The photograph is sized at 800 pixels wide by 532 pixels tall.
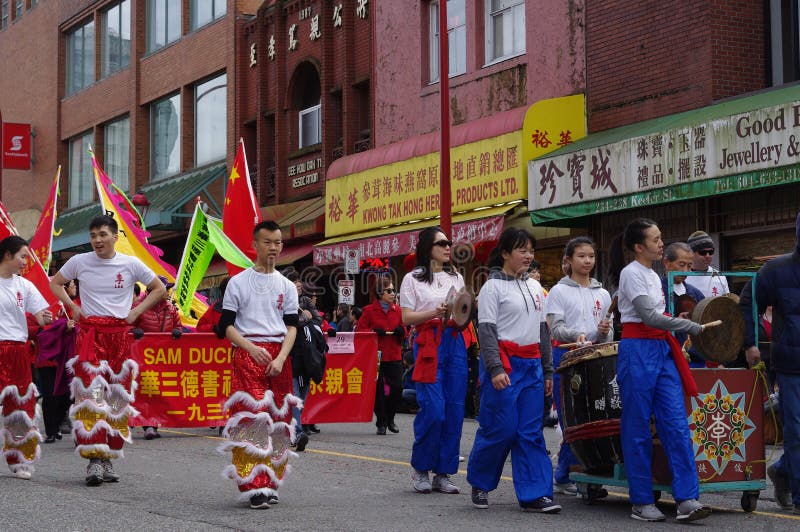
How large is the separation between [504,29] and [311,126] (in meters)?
7.94

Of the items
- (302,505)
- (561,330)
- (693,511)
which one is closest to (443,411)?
(561,330)

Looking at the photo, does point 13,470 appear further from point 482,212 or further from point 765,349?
point 482,212

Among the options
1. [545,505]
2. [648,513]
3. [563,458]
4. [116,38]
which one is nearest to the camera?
[648,513]

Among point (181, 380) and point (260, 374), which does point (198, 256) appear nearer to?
point (181, 380)

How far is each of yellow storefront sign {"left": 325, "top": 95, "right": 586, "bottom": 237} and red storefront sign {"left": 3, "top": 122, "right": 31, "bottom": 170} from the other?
64.8 ft

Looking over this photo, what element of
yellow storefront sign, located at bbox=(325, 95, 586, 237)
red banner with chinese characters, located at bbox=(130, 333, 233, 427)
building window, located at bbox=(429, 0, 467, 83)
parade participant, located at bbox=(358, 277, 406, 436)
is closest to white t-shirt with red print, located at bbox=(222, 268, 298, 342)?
red banner with chinese characters, located at bbox=(130, 333, 233, 427)

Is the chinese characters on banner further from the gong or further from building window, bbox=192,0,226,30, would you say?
building window, bbox=192,0,226,30

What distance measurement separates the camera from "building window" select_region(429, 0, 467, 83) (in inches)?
981

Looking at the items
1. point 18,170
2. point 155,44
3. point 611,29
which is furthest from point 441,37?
point 18,170

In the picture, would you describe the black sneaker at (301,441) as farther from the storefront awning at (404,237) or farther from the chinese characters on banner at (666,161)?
the storefront awning at (404,237)

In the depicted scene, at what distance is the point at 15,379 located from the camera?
34.5 feet

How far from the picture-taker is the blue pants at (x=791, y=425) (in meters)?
8.58

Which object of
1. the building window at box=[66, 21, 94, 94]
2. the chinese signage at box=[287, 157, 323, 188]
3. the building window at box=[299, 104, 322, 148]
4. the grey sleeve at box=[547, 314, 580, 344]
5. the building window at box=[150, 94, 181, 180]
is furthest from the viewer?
the building window at box=[66, 21, 94, 94]

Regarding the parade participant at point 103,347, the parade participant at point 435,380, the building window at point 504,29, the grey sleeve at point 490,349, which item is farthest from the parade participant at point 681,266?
the building window at point 504,29
